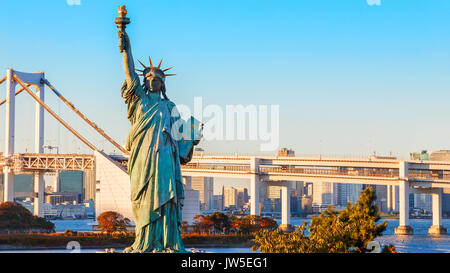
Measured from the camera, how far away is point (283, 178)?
5784cm

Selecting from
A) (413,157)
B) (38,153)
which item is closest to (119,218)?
(38,153)

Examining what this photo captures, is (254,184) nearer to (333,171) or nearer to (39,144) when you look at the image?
(333,171)

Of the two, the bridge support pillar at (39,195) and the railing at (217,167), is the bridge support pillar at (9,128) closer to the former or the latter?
the bridge support pillar at (39,195)

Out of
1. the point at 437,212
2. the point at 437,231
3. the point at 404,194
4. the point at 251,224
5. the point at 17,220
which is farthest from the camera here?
the point at 437,212

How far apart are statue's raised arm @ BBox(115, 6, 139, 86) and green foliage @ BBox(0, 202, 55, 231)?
33843 mm

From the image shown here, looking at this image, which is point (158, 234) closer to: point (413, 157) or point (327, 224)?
point (327, 224)

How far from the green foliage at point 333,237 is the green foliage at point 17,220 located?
26.9 metres

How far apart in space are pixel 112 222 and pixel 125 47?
32.4 metres

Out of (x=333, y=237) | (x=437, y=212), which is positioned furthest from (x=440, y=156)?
(x=333, y=237)

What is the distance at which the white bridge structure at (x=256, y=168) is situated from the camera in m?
53.7

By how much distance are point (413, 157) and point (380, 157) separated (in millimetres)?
11839

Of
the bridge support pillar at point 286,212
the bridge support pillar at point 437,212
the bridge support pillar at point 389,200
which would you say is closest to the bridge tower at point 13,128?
the bridge support pillar at point 286,212

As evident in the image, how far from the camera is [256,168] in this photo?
192 ft
